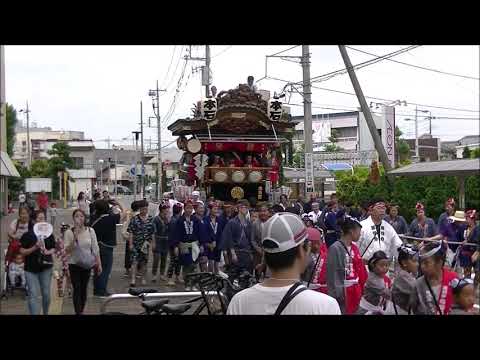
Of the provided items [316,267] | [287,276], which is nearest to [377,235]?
[316,267]

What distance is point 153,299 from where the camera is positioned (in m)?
3.89

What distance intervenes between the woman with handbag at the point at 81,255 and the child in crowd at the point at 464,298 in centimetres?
235

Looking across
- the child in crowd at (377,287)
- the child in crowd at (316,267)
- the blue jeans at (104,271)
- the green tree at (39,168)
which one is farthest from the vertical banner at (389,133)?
the blue jeans at (104,271)

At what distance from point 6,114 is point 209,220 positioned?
601 cm

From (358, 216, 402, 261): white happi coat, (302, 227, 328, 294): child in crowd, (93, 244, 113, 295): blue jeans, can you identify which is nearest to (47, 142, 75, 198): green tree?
(93, 244, 113, 295): blue jeans

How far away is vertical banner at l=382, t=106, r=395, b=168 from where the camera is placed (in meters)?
4.04

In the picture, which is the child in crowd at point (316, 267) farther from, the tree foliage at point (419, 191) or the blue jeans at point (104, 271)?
the blue jeans at point (104, 271)

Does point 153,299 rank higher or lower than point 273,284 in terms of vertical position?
lower

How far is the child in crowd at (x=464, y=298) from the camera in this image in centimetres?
304

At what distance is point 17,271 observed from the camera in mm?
3264

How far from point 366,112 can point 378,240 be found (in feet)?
3.95
